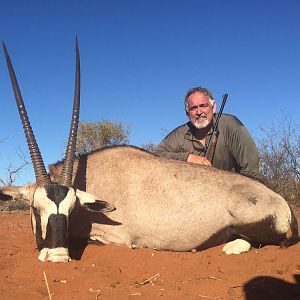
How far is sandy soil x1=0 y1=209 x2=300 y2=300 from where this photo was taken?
126 inches

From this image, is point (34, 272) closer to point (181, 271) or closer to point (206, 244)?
point (181, 271)

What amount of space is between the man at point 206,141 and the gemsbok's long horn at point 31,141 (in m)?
1.80

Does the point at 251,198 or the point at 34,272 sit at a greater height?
the point at 251,198

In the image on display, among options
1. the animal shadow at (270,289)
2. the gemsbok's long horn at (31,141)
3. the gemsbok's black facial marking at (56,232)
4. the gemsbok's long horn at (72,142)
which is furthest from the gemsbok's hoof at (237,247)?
the gemsbok's long horn at (31,141)

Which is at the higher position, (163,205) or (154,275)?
(163,205)

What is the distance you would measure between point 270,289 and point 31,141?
2770 mm

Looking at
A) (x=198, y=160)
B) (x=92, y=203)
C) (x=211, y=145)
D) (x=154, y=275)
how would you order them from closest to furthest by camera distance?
(x=154, y=275), (x=92, y=203), (x=198, y=160), (x=211, y=145)

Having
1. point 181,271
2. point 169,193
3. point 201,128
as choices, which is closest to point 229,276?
point 181,271

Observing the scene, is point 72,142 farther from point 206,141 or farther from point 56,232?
point 206,141

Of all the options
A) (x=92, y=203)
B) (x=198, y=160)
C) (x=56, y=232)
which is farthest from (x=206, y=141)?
(x=56, y=232)

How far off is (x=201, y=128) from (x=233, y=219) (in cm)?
195

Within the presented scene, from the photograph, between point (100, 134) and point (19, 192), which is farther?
point (100, 134)

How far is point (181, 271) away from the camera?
3.90m

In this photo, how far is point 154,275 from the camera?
381 centimetres
